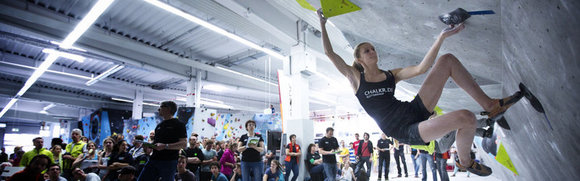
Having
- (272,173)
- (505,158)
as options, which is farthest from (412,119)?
(272,173)

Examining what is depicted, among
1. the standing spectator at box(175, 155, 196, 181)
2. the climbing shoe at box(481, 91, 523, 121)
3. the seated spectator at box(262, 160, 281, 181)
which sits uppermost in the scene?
the climbing shoe at box(481, 91, 523, 121)

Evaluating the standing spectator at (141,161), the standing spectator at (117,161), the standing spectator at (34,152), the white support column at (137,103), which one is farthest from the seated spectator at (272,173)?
the white support column at (137,103)

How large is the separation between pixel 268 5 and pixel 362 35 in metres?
4.08

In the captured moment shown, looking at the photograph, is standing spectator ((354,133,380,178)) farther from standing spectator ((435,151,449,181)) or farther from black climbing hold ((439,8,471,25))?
black climbing hold ((439,8,471,25))

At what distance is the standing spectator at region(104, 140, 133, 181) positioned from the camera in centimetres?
434

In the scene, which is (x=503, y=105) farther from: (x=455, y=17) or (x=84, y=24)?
(x=84, y=24)

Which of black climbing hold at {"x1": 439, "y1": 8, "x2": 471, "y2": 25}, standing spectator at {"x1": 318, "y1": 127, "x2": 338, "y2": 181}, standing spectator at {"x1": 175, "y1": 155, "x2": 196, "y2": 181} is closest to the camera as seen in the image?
black climbing hold at {"x1": 439, "y1": 8, "x2": 471, "y2": 25}

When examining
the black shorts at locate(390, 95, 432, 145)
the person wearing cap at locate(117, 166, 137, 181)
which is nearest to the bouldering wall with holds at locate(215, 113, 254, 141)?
the person wearing cap at locate(117, 166, 137, 181)

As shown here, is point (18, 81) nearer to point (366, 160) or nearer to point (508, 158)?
point (366, 160)

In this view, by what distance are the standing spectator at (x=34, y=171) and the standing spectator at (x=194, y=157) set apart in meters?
2.07

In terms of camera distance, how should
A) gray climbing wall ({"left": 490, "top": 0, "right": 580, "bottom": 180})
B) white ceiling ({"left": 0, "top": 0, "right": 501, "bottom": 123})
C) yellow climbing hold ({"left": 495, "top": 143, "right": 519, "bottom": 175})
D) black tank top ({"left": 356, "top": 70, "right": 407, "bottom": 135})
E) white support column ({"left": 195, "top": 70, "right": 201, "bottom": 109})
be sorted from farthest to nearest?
white support column ({"left": 195, "top": 70, "right": 201, "bottom": 109}), yellow climbing hold ({"left": 495, "top": 143, "right": 519, "bottom": 175}), white ceiling ({"left": 0, "top": 0, "right": 501, "bottom": 123}), black tank top ({"left": 356, "top": 70, "right": 407, "bottom": 135}), gray climbing wall ({"left": 490, "top": 0, "right": 580, "bottom": 180})

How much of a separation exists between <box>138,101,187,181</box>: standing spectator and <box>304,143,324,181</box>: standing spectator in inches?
164

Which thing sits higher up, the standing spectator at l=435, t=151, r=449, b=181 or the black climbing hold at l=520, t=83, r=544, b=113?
the black climbing hold at l=520, t=83, r=544, b=113

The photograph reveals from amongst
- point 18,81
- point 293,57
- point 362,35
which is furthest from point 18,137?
point 362,35
